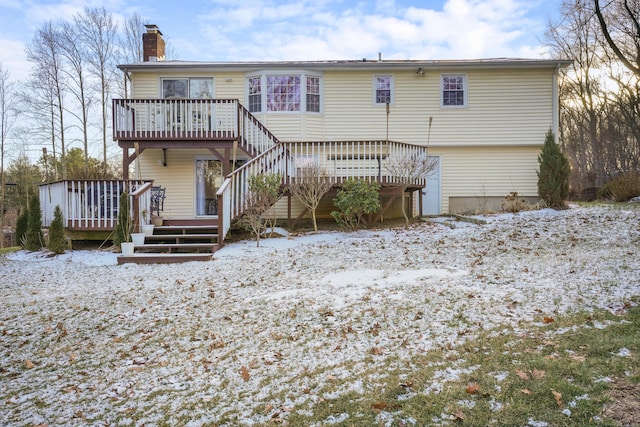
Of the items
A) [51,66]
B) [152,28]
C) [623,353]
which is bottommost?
[623,353]

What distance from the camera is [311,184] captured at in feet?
36.3

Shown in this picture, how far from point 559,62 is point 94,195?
14.4m

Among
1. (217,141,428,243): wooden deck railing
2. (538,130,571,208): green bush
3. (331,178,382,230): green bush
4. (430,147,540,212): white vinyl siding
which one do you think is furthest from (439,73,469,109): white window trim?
(331,178,382,230): green bush

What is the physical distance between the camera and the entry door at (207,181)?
14317 mm

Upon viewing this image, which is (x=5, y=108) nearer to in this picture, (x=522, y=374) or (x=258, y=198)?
(x=258, y=198)

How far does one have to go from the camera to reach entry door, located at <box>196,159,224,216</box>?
14.3 m

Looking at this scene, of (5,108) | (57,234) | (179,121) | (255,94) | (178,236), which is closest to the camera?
(178,236)

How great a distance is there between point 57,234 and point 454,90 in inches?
496

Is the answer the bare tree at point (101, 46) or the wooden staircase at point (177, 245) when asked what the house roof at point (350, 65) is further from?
the bare tree at point (101, 46)

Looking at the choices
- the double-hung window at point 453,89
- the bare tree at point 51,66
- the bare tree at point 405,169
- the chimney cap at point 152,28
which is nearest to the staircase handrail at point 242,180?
the bare tree at point 405,169

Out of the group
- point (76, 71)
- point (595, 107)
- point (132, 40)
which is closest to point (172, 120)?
point (76, 71)

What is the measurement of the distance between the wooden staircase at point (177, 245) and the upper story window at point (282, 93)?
16.1 ft

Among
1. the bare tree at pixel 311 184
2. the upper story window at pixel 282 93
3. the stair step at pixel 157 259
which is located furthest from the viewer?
the upper story window at pixel 282 93

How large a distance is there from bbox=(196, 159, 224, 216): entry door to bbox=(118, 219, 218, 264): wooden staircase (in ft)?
9.94
